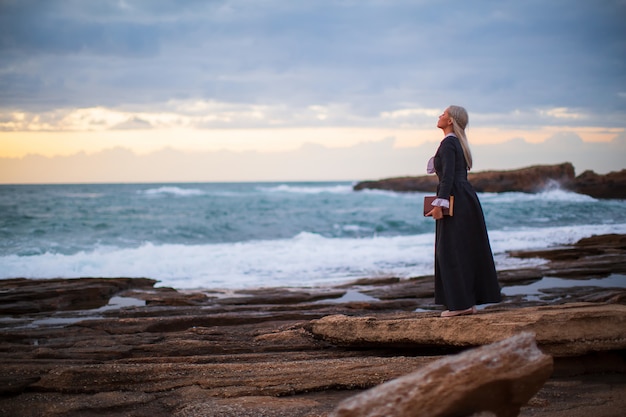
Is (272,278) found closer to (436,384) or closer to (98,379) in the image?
(98,379)

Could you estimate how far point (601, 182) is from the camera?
43812mm

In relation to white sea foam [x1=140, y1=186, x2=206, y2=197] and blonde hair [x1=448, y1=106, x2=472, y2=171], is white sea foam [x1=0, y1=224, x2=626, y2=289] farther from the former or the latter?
white sea foam [x1=140, y1=186, x2=206, y2=197]

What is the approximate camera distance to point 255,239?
2417 centimetres

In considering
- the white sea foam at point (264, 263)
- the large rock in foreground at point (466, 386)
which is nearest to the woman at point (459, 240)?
the large rock in foreground at point (466, 386)

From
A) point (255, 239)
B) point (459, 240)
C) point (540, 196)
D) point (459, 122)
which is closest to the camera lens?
point (459, 240)

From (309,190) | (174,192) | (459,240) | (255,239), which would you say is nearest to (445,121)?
(459,240)

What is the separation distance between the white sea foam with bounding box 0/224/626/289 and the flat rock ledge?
21.6 feet

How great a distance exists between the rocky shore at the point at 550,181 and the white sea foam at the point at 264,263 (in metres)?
25.6

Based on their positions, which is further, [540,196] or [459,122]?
[540,196]

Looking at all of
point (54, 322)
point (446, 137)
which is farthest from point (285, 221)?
point (446, 137)

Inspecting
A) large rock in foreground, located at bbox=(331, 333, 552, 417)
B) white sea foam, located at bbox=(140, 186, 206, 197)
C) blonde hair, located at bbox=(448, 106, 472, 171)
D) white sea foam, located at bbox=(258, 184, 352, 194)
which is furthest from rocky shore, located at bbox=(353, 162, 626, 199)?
large rock in foreground, located at bbox=(331, 333, 552, 417)

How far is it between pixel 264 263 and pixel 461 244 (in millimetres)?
10060

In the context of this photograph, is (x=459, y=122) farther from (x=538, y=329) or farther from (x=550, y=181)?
(x=550, y=181)

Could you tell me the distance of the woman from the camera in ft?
18.1
